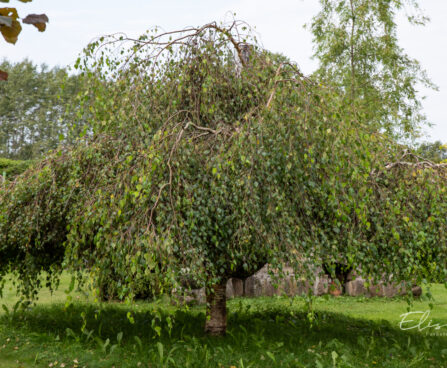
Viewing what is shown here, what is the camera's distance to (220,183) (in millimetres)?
4652

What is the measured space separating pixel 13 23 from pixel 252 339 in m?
5.84

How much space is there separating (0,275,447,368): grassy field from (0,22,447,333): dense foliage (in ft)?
2.16

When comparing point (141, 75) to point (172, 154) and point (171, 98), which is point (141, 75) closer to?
point (171, 98)

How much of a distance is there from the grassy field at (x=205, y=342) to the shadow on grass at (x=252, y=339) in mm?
13

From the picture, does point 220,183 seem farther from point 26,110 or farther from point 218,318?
point 26,110

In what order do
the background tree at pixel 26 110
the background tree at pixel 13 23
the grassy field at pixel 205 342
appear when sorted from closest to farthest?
1. the background tree at pixel 13 23
2. the grassy field at pixel 205 342
3. the background tree at pixel 26 110

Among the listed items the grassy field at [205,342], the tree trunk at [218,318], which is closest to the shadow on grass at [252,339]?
the grassy field at [205,342]

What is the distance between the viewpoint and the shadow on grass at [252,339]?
573cm

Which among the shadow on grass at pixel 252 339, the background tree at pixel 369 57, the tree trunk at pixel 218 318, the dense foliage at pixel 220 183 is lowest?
the shadow on grass at pixel 252 339

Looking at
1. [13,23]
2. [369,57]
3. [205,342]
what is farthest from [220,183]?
[369,57]

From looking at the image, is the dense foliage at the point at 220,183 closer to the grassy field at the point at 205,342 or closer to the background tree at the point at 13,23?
the grassy field at the point at 205,342

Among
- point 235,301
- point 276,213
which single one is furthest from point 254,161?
point 235,301

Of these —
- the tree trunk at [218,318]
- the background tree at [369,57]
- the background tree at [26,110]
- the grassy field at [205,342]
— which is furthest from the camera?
the background tree at [26,110]

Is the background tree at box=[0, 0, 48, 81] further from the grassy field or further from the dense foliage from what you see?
the grassy field
